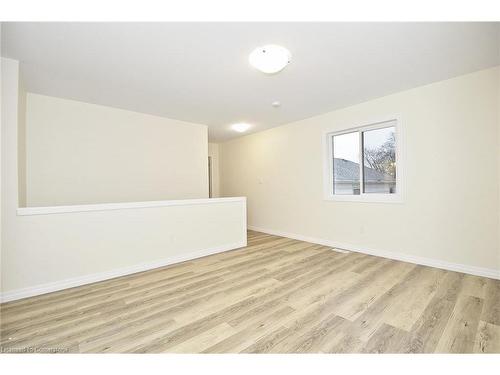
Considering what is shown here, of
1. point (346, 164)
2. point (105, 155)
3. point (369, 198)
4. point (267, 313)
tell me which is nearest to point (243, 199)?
point (346, 164)

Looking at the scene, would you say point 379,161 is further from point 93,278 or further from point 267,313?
point 93,278

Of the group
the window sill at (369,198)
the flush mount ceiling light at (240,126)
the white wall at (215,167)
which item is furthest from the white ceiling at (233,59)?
the white wall at (215,167)

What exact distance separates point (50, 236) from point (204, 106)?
2.63 meters

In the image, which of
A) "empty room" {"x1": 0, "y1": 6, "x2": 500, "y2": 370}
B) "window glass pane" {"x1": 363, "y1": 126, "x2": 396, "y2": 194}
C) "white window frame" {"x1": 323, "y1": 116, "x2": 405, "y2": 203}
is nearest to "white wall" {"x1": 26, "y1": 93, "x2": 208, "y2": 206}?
"empty room" {"x1": 0, "y1": 6, "x2": 500, "y2": 370}

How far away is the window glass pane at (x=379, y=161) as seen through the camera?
3262mm

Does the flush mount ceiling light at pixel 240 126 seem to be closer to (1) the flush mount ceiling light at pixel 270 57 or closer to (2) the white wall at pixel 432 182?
(2) the white wall at pixel 432 182

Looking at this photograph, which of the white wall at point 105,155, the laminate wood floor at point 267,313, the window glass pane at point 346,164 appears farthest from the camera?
A: the window glass pane at point 346,164

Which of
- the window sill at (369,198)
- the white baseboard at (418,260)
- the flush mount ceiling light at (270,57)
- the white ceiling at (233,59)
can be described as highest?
the white ceiling at (233,59)

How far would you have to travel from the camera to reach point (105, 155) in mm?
3492

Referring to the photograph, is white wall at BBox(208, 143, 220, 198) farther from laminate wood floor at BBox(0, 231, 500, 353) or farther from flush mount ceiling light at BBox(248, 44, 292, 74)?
flush mount ceiling light at BBox(248, 44, 292, 74)

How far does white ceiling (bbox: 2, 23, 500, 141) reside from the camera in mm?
1763

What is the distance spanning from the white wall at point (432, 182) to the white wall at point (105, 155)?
8.14 ft

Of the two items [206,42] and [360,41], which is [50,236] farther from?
[360,41]
